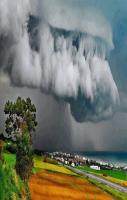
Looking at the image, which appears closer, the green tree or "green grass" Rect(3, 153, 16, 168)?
"green grass" Rect(3, 153, 16, 168)

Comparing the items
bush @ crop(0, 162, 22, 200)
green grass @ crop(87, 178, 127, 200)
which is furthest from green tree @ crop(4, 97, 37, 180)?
green grass @ crop(87, 178, 127, 200)

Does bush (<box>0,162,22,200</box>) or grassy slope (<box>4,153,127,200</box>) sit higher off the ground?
grassy slope (<box>4,153,127,200</box>)

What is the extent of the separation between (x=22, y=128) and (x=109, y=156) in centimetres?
172

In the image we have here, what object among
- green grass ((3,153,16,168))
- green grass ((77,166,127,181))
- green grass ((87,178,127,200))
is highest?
green grass ((3,153,16,168))

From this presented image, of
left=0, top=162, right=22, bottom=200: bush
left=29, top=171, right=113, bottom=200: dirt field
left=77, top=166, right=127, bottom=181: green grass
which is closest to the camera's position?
left=0, top=162, right=22, bottom=200: bush

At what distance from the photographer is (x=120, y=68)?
13.5 m

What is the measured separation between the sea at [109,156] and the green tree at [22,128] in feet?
3.25

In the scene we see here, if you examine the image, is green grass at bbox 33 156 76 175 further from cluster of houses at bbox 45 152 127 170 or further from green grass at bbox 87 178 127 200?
green grass at bbox 87 178 127 200

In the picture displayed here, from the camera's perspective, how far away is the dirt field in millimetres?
12609

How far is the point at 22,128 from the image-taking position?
12.9 metres

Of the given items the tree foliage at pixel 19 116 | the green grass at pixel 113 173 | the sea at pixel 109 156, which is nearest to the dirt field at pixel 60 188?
the green grass at pixel 113 173

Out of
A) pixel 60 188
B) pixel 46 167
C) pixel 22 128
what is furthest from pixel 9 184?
pixel 22 128

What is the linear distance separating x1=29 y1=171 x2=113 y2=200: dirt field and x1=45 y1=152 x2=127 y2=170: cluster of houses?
0.86ft

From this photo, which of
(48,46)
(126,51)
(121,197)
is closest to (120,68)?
(126,51)
